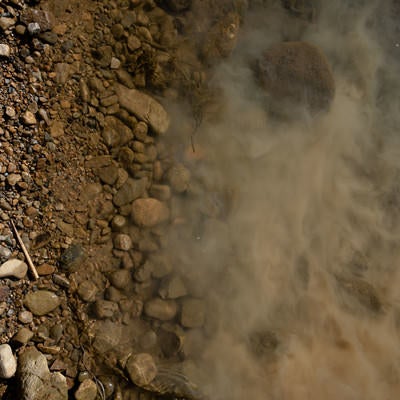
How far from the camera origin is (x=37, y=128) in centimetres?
290

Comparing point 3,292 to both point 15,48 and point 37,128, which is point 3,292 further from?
point 15,48

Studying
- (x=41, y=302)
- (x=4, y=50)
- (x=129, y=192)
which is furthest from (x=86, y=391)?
(x=4, y=50)

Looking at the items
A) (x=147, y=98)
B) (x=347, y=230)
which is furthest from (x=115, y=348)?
(x=347, y=230)

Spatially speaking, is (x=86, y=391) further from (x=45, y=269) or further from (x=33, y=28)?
(x=33, y=28)

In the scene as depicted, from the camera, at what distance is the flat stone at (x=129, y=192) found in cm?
320

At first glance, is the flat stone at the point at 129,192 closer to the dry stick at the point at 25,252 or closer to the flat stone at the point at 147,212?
the flat stone at the point at 147,212

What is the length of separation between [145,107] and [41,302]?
176cm

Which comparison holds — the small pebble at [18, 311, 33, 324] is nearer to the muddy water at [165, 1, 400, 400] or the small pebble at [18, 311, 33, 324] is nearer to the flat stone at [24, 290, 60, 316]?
the flat stone at [24, 290, 60, 316]

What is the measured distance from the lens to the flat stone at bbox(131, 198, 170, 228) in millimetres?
3240

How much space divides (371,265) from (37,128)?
3.14 m

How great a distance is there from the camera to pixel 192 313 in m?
3.26

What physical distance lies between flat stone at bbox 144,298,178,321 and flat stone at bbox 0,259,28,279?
3.28ft

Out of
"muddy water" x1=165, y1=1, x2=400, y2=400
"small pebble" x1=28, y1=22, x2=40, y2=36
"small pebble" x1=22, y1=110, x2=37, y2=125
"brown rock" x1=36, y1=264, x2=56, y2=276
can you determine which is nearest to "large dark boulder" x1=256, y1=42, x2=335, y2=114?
"muddy water" x1=165, y1=1, x2=400, y2=400

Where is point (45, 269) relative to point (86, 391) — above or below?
above
